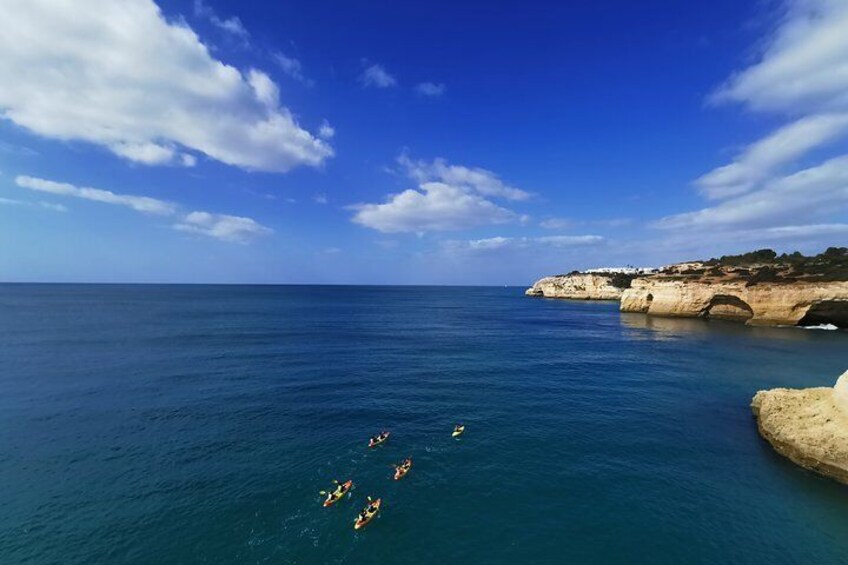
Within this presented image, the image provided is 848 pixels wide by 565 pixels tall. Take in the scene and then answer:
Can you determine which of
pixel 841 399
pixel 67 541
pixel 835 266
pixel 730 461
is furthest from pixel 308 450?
pixel 835 266

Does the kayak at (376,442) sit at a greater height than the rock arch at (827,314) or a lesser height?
lesser

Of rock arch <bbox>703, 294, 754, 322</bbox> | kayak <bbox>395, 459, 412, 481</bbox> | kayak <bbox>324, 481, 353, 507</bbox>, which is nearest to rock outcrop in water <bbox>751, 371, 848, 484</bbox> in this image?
kayak <bbox>395, 459, 412, 481</bbox>

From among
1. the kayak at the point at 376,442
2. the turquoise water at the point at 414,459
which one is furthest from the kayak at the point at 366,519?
the kayak at the point at 376,442

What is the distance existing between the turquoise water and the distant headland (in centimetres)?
3408

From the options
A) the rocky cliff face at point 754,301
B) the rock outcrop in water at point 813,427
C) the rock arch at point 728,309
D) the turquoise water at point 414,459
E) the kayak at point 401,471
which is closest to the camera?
the turquoise water at point 414,459

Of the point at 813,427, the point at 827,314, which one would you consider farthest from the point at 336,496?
the point at 827,314

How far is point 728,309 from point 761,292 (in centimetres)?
885

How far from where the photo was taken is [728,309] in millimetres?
97312

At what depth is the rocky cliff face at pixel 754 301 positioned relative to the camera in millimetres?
81312

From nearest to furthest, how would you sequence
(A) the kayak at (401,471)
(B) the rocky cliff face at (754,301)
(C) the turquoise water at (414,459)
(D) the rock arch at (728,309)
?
(C) the turquoise water at (414,459), (A) the kayak at (401,471), (B) the rocky cliff face at (754,301), (D) the rock arch at (728,309)

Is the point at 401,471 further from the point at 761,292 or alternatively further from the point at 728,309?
the point at 728,309

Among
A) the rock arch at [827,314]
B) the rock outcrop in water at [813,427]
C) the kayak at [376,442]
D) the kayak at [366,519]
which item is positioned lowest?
the kayak at [366,519]

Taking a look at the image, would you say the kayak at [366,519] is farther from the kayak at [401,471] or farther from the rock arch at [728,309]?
the rock arch at [728,309]

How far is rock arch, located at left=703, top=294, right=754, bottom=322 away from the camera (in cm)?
9438
